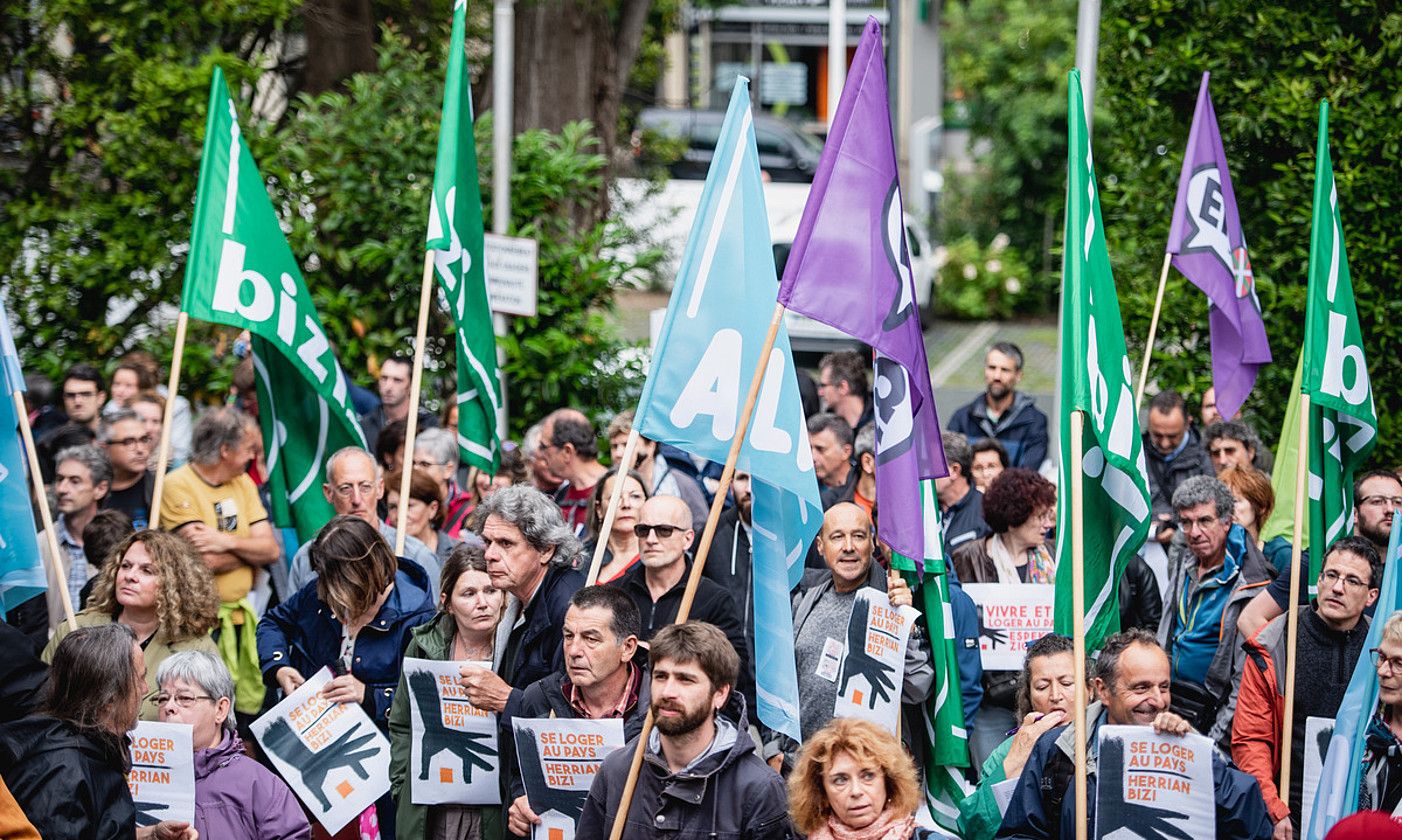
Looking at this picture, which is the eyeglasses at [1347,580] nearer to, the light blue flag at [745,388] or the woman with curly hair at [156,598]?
the light blue flag at [745,388]

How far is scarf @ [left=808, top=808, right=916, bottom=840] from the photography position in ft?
16.0

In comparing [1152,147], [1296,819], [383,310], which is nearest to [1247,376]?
[1296,819]

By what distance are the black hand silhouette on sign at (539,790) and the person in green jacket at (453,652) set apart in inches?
23.4

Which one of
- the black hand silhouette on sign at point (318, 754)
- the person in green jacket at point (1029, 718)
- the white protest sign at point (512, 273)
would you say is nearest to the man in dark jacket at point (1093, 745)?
the person in green jacket at point (1029, 718)

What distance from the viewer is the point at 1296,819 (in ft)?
21.1

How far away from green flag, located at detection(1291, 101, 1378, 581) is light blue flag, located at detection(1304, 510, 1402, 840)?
4.75ft

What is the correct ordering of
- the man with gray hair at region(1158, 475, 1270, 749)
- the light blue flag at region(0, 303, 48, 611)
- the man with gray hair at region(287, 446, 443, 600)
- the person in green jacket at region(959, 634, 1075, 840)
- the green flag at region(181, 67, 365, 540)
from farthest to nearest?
the green flag at region(181, 67, 365, 540) → the man with gray hair at region(287, 446, 443, 600) → the man with gray hair at region(1158, 475, 1270, 749) → the light blue flag at region(0, 303, 48, 611) → the person in green jacket at region(959, 634, 1075, 840)

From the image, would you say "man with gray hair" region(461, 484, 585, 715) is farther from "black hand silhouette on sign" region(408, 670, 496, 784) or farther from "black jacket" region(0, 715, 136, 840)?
"black jacket" region(0, 715, 136, 840)

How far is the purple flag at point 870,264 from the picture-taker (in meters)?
5.84

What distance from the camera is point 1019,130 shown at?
85.2 feet

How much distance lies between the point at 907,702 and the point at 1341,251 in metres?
2.81

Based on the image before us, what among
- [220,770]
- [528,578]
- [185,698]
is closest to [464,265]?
[528,578]

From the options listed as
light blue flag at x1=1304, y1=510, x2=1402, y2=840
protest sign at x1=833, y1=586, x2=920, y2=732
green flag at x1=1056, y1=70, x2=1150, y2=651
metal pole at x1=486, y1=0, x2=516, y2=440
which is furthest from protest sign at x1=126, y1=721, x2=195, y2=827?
metal pole at x1=486, y1=0, x2=516, y2=440

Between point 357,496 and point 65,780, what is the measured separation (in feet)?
9.22
